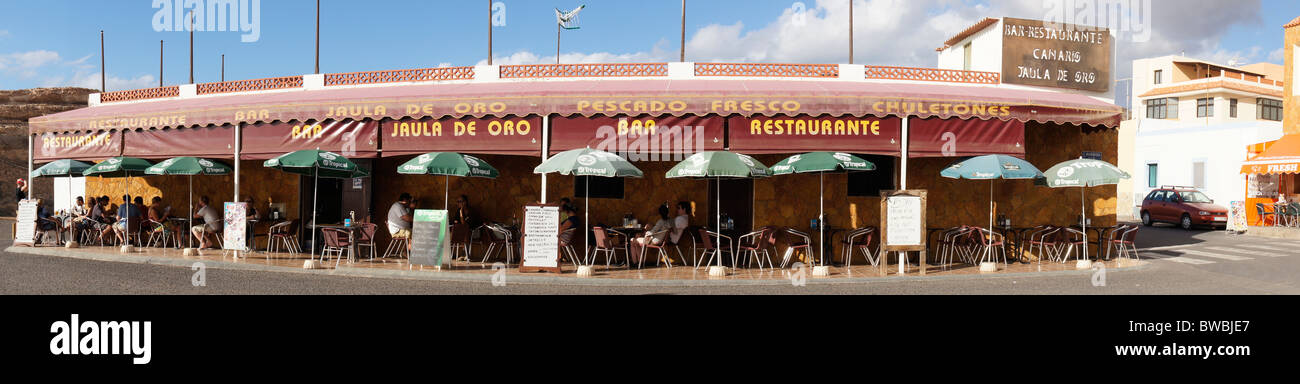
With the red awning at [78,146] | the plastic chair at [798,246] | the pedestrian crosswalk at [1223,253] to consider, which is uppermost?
the red awning at [78,146]

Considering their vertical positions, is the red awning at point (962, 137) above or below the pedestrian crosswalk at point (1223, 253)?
above

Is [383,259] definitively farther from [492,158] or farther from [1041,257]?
[1041,257]

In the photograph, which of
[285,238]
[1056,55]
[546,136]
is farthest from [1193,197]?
[285,238]

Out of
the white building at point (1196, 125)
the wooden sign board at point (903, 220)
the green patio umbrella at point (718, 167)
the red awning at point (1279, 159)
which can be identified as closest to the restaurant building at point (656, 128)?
the wooden sign board at point (903, 220)

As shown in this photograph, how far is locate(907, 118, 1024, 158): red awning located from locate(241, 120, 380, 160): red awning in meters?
10.1

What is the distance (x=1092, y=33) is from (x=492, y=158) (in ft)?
44.5

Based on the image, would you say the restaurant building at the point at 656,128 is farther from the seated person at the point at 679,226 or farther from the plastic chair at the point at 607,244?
the seated person at the point at 679,226

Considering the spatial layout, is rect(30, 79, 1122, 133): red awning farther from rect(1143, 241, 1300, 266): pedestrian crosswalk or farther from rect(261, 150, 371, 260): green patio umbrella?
rect(1143, 241, 1300, 266): pedestrian crosswalk

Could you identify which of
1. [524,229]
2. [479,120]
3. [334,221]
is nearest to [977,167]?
[524,229]

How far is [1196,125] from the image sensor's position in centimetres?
2872

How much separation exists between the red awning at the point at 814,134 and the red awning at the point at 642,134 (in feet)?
Answer: 1.40

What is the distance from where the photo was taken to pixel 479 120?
41.2ft

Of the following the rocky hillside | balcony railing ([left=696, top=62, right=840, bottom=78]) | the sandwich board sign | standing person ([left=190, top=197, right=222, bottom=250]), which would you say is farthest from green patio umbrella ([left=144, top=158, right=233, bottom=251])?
the rocky hillside

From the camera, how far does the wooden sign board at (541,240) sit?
1069 cm
